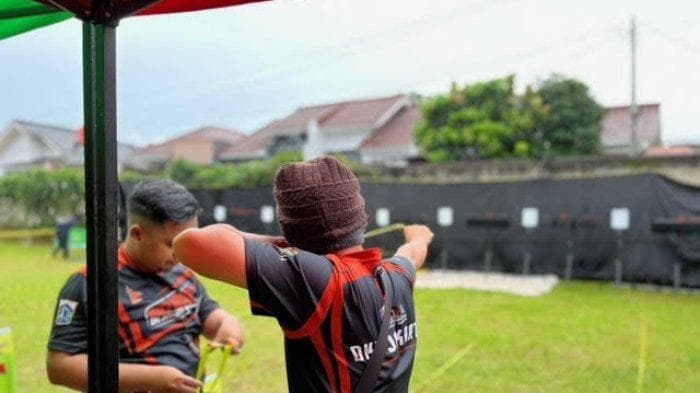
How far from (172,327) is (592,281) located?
24.4 ft

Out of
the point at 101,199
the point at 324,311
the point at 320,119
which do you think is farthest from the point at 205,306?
the point at 320,119

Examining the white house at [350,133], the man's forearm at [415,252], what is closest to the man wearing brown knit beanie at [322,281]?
the man's forearm at [415,252]

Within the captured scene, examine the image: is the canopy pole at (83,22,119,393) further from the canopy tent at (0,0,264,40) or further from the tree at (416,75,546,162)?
the tree at (416,75,546,162)

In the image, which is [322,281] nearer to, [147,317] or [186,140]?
[147,317]

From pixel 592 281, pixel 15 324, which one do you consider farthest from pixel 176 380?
pixel 592 281

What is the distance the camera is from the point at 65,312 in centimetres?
154

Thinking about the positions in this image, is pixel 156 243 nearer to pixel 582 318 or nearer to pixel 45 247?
pixel 582 318

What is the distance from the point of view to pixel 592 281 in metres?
8.00

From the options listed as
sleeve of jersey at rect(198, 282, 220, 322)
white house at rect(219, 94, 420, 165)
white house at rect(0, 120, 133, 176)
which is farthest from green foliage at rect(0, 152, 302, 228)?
sleeve of jersey at rect(198, 282, 220, 322)

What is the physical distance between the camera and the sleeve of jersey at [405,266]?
3.92 feet

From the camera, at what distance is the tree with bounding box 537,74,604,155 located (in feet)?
58.5

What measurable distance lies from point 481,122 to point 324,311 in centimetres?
1626

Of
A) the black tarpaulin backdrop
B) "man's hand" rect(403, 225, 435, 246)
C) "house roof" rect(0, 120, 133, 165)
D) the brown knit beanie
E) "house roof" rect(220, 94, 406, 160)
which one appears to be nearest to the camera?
the brown knit beanie

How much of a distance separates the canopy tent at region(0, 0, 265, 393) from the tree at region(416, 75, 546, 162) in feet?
50.8
